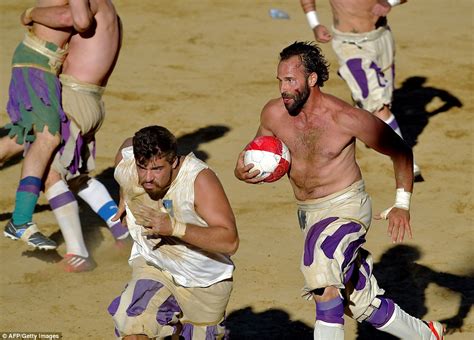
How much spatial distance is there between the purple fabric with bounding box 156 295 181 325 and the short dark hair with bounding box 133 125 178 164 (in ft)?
2.97

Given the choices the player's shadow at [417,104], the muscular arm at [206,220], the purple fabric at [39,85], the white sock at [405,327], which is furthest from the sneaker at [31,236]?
the player's shadow at [417,104]

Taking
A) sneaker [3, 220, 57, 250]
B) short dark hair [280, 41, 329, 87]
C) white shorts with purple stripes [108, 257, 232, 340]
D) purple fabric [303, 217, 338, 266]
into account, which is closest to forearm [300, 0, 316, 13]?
sneaker [3, 220, 57, 250]

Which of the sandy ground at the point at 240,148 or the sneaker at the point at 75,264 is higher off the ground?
the sneaker at the point at 75,264

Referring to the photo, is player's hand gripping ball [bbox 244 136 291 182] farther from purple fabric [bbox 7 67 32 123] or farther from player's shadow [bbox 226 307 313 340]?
purple fabric [bbox 7 67 32 123]

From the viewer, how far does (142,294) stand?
6.77 meters

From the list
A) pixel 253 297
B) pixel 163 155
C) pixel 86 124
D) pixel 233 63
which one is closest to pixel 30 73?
pixel 86 124

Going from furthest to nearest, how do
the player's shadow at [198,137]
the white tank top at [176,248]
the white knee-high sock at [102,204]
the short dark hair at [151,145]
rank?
the player's shadow at [198,137], the white knee-high sock at [102,204], the white tank top at [176,248], the short dark hair at [151,145]

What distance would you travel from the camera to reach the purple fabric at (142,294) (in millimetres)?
6719

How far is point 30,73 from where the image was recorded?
924cm

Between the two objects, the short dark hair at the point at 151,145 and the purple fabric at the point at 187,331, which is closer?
the short dark hair at the point at 151,145

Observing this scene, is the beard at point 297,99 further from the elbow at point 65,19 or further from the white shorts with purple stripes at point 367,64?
the white shorts with purple stripes at point 367,64

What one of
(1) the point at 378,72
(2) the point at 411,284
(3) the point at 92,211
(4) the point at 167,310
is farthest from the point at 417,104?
(4) the point at 167,310

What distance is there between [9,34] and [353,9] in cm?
575

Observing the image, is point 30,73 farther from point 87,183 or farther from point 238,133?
point 238,133
